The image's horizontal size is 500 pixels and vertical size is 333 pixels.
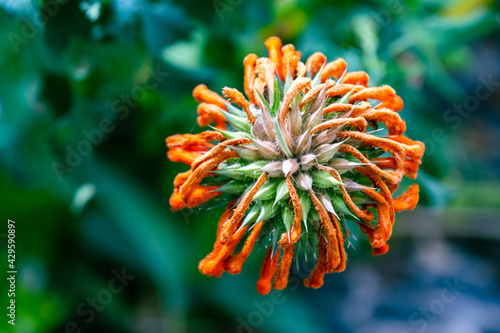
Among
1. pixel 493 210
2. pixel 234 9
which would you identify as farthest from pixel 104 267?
pixel 493 210

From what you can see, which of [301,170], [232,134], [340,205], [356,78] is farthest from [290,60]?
[340,205]

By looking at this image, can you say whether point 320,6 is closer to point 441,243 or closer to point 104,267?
point 104,267

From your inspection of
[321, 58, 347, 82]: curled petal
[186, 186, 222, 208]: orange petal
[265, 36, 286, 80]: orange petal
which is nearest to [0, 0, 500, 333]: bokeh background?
[186, 186, 222, 208]: orange petal

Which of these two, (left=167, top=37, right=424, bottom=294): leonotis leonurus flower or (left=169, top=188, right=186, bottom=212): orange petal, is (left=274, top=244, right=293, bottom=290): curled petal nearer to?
(left=167, top=37, right=424, bottom=294): leonotis leonurus flower

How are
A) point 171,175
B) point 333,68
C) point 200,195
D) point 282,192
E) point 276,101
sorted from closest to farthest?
point 282,192, point 276,101, point 200,195, point 333,68, point 171,175

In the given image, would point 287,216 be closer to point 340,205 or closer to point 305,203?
point 305,203

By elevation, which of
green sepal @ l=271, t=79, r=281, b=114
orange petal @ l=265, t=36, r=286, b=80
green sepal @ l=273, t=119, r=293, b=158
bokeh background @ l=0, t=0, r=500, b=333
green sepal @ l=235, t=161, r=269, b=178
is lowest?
bokeh background @ l=0, t=0, r=500, b=333

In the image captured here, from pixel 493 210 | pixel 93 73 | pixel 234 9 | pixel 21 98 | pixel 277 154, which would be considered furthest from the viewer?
pixel 493 210
